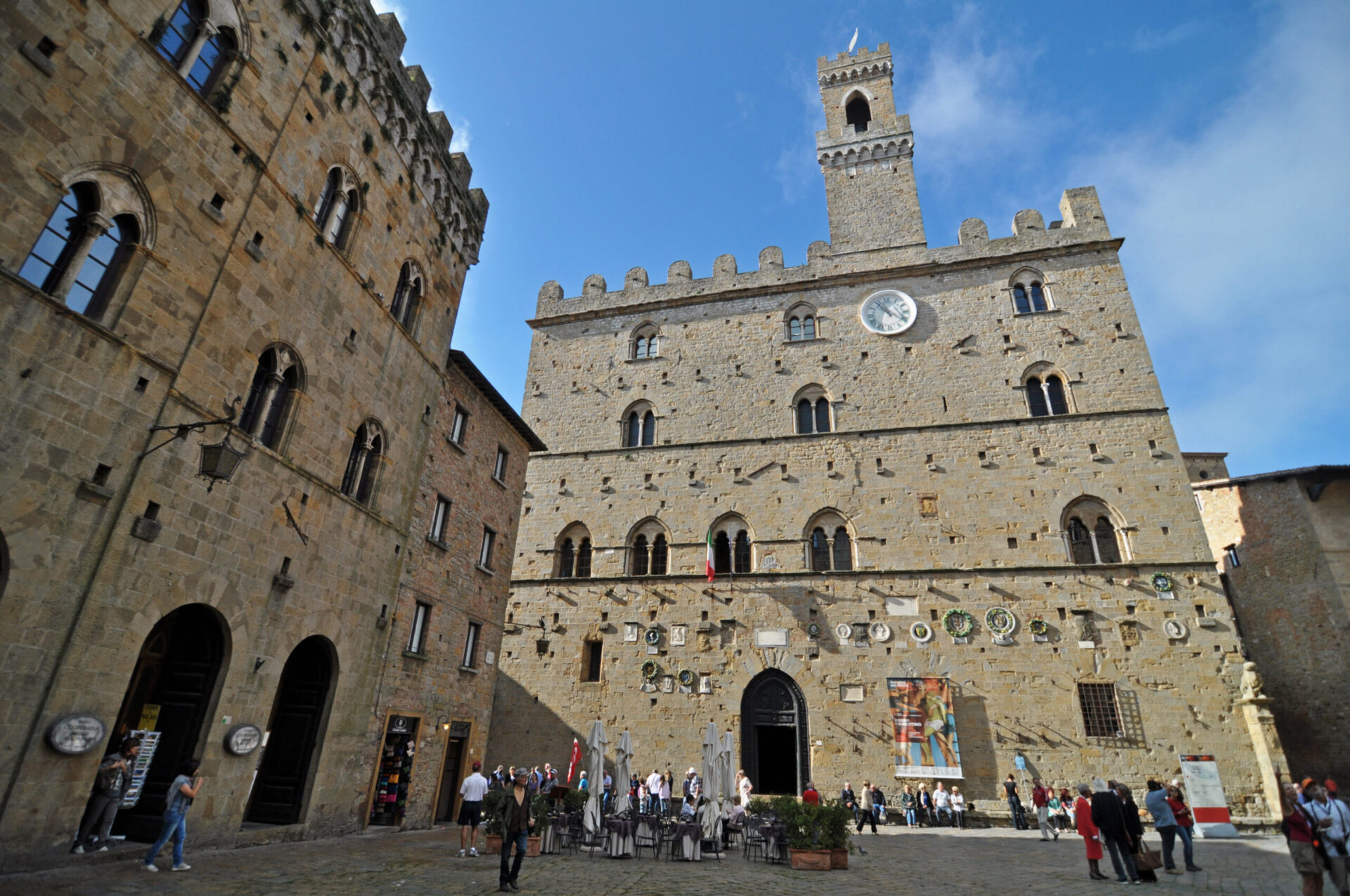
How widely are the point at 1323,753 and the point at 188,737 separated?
2527 centimetres

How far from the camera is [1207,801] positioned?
13781 mm

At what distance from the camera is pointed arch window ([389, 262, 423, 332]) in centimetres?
1317

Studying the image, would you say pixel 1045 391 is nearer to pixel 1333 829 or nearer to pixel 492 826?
pixel 1333 829

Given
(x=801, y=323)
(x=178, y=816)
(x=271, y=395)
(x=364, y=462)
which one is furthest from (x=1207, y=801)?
(x=271, y=395)

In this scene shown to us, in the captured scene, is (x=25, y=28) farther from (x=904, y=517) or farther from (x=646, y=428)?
(x=904, y=517)

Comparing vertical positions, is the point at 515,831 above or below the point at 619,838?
above

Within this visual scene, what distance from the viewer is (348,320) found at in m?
11.4

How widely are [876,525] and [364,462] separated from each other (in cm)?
1378

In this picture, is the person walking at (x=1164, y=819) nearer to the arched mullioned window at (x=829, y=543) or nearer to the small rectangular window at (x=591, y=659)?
the arched mullioned window at (x=829, y=543)

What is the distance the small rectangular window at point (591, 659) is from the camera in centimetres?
A: 1933

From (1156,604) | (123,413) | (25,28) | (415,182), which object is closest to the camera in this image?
(25,28)

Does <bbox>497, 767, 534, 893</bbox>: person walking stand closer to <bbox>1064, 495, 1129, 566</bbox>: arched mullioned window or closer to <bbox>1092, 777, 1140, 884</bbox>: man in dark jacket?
<bbox>1092, 777, 1140, 884</bbox>: man in dark jacket

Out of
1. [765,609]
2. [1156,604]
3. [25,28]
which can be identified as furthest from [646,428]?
[25,28]

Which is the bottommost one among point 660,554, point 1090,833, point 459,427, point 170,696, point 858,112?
point 1090,833
